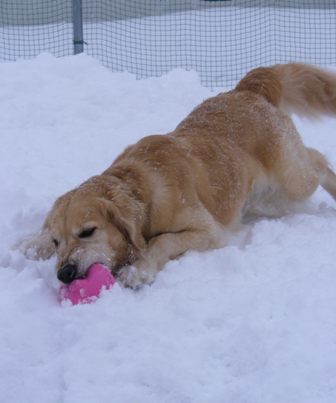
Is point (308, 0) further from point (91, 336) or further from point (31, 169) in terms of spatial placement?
point (91, 336)

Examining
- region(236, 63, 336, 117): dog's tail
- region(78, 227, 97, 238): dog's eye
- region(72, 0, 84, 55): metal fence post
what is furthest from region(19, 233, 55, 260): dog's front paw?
region(72, 0, 84, 55): metal fence post

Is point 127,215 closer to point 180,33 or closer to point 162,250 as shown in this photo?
point 162,250

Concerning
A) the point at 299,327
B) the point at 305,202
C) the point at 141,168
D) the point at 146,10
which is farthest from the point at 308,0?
the point at 299,327

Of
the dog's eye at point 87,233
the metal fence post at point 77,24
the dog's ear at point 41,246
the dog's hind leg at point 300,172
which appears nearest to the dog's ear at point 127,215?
the dog's eye at point 87,233

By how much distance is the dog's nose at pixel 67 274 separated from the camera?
143 inches

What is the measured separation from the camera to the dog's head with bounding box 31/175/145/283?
3756mm

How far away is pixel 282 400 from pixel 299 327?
1.80ft

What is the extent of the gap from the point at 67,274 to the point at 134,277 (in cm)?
38

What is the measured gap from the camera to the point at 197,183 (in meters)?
4.47

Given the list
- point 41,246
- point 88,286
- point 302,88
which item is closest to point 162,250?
point 88,286

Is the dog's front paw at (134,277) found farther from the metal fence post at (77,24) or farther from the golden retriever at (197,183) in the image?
the metal fence post at (77,24)

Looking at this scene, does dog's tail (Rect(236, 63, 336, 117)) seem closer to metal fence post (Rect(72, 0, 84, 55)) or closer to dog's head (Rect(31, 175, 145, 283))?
dog's head (Rect(31, 175, 145, 283))

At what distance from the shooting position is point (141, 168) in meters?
4.23

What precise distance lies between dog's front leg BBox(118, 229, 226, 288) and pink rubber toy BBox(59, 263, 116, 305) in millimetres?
135
